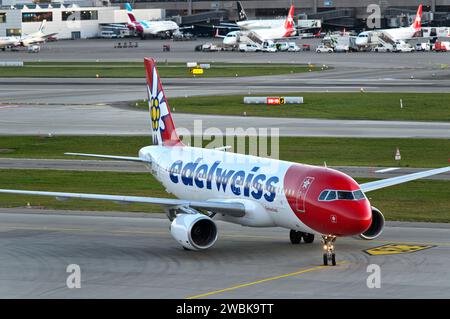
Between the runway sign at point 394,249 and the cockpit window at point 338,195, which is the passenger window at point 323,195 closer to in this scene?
the cockpit window at point 338,195

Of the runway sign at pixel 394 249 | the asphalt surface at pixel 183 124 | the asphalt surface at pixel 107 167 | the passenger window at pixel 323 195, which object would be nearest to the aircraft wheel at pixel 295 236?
the runway sign at pixel 394 249

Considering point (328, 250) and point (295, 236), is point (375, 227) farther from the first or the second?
point (328, 250)

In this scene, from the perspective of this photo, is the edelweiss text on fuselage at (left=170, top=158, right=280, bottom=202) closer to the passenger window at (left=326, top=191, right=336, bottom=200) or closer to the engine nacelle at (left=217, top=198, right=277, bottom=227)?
the engine nacelle at (left=217, top=198, right=277, bottom=227)

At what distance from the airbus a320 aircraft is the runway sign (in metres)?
0.80

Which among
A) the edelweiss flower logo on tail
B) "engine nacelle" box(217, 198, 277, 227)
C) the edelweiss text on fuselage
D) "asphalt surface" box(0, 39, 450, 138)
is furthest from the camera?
"asphalt surface" box(0, 39, 450, 138)

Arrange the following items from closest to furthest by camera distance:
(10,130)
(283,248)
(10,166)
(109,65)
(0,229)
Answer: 1. (283,248)
2. (0,229)
3. (10,166)
4. (10,130)
5. (109,65)

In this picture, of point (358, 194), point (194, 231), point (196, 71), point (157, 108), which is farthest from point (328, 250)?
point (196, 71)

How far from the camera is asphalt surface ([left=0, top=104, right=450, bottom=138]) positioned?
316 ft

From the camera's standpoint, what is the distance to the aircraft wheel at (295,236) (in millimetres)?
50906

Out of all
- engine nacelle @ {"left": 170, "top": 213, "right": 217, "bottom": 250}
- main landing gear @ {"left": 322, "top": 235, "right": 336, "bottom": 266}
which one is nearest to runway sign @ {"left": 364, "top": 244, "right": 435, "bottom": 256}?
main landing gear @ {"left": 322, "top": 235, "right": 336, "bottom": 266}

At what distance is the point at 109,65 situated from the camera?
18888cm
